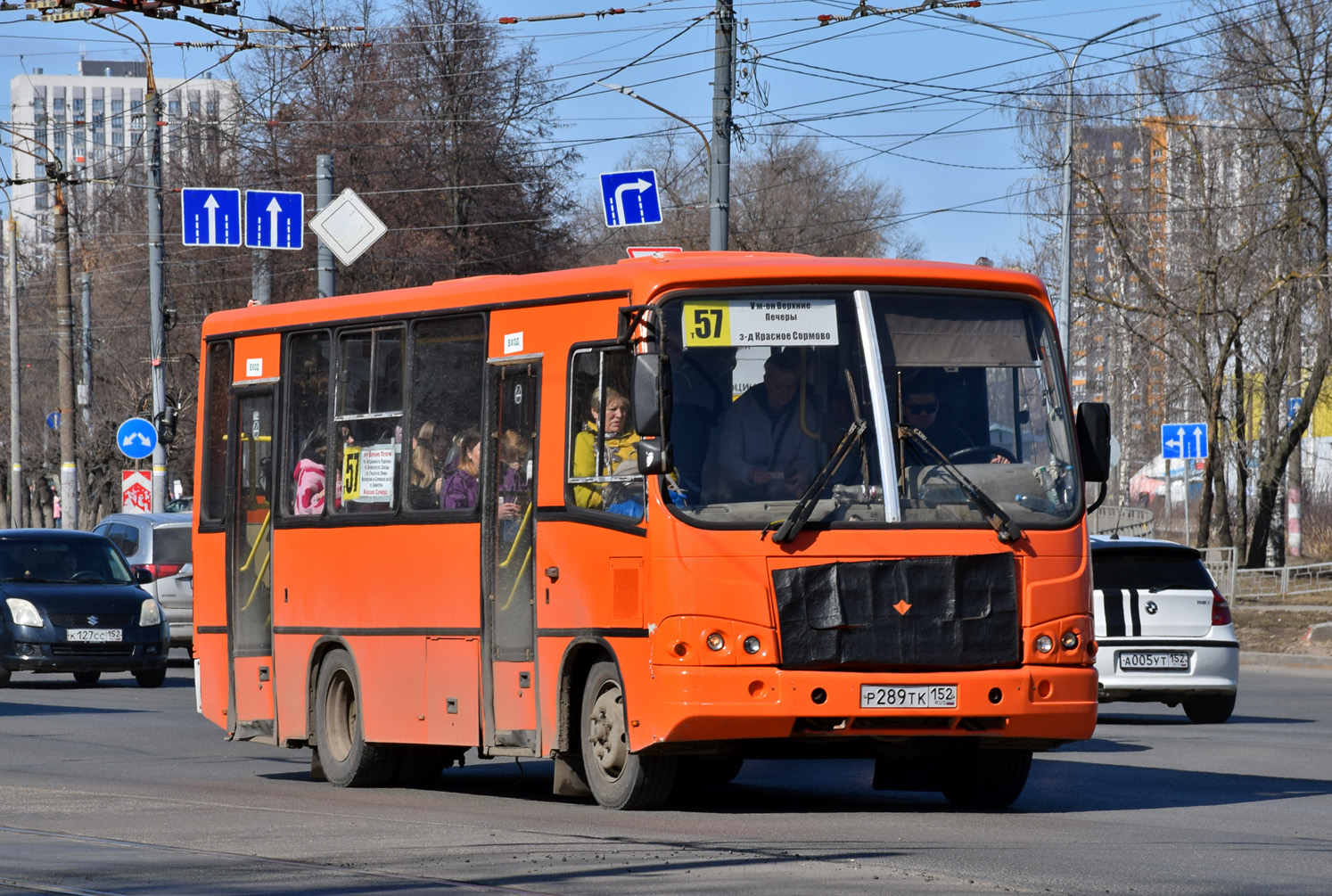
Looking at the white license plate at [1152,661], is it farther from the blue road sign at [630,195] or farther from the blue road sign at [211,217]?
the blue road sign at [211,217]

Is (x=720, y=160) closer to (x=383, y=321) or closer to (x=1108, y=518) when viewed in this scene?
(x=383, y=321)

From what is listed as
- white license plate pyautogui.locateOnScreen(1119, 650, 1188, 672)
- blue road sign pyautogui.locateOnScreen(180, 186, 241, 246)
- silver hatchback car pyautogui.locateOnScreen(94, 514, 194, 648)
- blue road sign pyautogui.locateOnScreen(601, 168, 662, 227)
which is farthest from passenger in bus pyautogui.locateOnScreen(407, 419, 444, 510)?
blue road sign pyautogui.locateOnScreen(180, 186, 241, 246)

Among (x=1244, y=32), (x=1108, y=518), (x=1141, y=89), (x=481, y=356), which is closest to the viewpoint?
(x=481, y=356)

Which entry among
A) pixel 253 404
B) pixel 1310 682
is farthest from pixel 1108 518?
pixel 253 404

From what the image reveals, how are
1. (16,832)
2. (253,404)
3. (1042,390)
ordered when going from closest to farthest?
(16,832) < (1042,390) < (253,404)

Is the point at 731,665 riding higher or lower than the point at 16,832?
higher

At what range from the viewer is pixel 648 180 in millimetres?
26953

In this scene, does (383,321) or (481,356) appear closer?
(481,356)

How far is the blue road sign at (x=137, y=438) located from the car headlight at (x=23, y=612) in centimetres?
1156

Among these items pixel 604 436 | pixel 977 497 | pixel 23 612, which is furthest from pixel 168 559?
pixel 977 497

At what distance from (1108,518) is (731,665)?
57.8 meters

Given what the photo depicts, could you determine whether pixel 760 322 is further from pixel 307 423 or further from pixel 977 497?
pixel 307 423

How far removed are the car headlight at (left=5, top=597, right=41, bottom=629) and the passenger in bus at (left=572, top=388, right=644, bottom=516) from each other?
13725 millimetres

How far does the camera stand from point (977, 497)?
10.7 m
